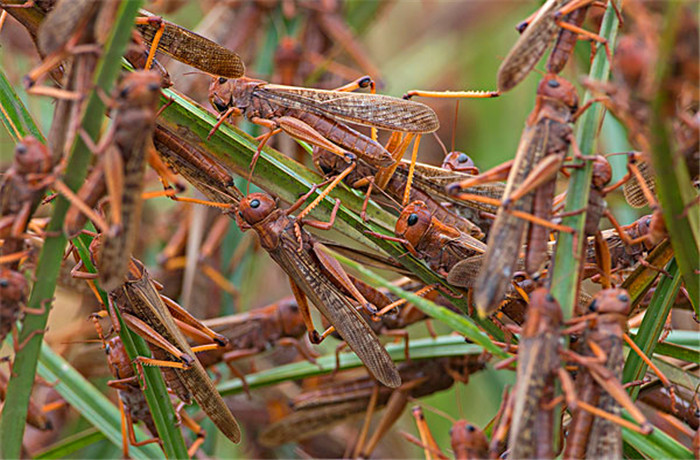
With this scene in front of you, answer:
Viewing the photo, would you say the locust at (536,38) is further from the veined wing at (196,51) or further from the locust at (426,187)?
the veined wing at (196,51)

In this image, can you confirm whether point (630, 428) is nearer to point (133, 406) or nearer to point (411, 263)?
point (411, 263)

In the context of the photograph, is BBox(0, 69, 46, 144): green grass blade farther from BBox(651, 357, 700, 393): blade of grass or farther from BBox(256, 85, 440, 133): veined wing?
BBox(651, 357, 700, 393): blade of grass

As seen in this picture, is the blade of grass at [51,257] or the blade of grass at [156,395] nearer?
the blade of grass at [51,257]

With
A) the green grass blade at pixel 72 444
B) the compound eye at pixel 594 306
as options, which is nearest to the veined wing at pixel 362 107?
the compound eye at pixel 594 306

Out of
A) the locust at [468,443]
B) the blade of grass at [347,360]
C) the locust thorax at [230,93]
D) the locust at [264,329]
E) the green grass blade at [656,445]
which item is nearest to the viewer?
the green grass blade at [656,445]

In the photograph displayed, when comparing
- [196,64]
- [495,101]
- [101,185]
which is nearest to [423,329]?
[495,101]

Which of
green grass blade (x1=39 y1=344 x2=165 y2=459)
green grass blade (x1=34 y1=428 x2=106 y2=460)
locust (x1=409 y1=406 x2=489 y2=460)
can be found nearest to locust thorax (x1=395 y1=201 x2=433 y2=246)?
locust (x1=409 y1=406 x2=489 y2=460)
